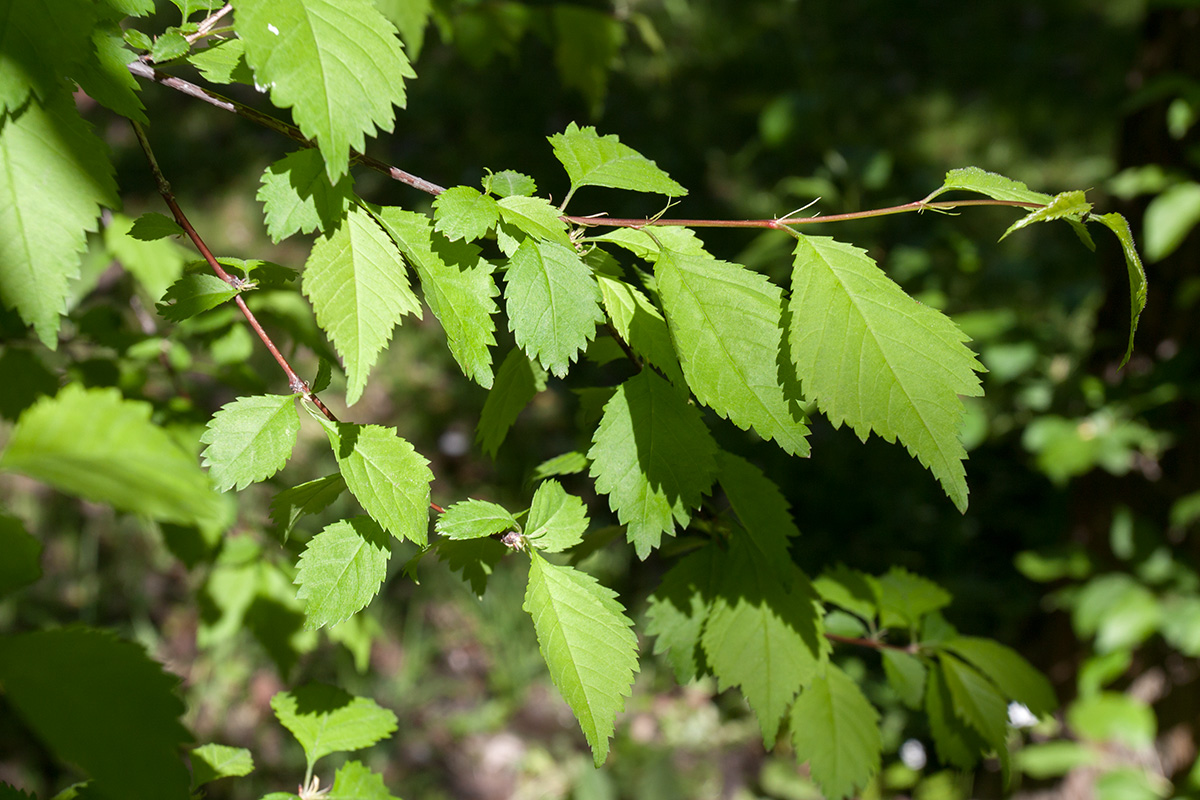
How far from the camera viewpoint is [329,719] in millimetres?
961

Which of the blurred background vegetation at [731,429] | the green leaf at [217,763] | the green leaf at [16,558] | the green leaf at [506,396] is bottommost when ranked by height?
the blurred background vegetation at [731,429]

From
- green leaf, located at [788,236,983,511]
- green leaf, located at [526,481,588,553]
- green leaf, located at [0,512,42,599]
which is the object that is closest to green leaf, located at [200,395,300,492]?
green leaf, located at [0,512,42,599]

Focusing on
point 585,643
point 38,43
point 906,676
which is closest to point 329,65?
point 38,43

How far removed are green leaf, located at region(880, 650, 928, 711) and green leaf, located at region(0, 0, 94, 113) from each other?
1198mm

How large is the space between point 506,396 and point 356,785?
48 centimetres

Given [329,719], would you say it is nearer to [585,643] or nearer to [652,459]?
[585,643]

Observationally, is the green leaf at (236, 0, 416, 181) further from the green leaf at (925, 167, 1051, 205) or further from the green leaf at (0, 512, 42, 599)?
the green leaf at (925, 167, 1051, 205)

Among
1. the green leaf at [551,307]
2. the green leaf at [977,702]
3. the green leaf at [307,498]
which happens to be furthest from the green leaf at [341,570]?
the green leaf at [977,702]

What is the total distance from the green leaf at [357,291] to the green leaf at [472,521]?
149 millimetres

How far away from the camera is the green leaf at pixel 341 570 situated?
707mm

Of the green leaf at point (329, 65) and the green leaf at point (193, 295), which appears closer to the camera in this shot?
the green leaf at point (329, 65)

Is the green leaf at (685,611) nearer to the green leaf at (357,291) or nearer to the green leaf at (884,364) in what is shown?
the green leaf at (884,364)

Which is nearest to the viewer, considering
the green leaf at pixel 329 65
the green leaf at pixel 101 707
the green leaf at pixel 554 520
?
the green leaf at pixel 101 707

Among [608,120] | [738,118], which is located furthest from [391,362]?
[738,118]
